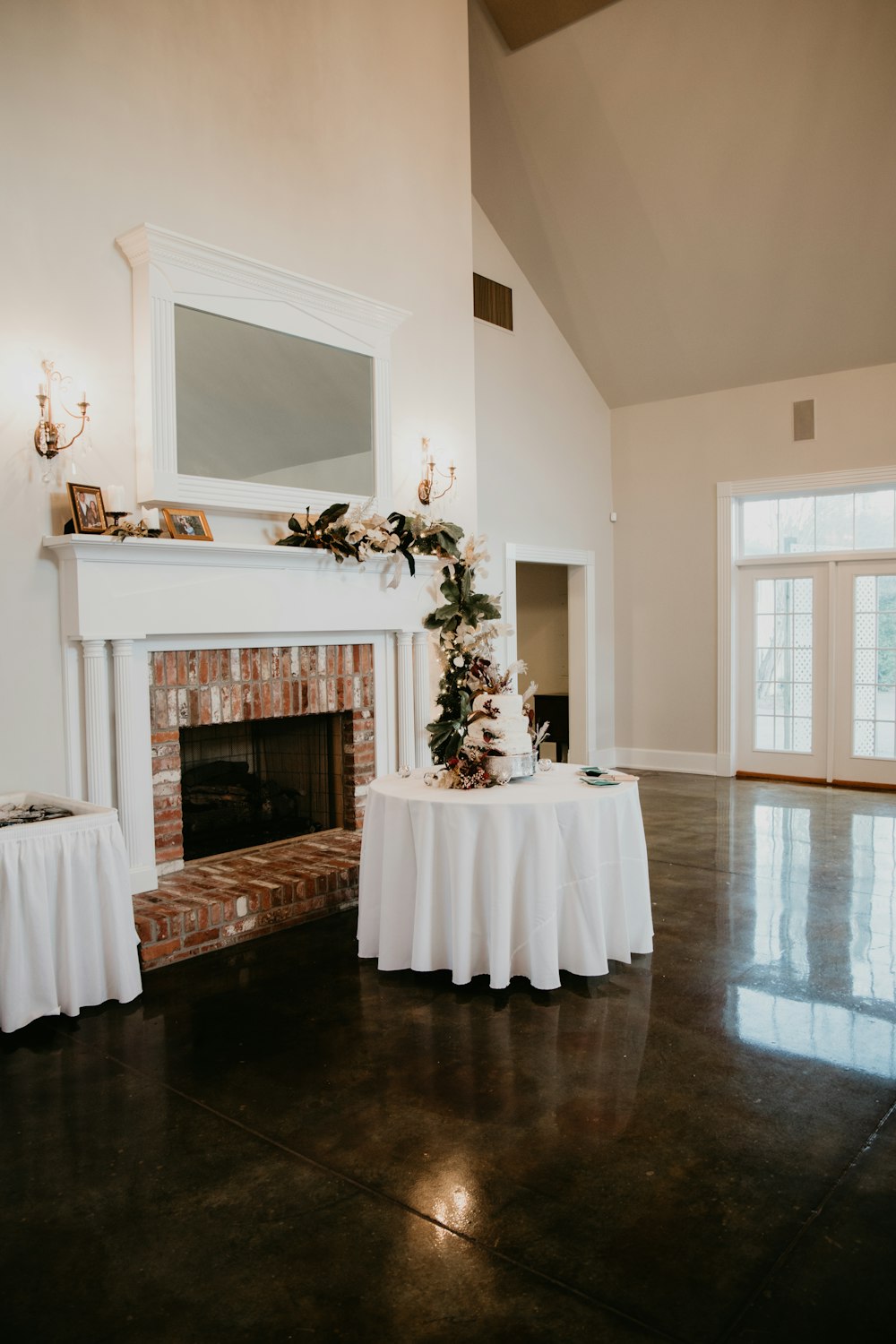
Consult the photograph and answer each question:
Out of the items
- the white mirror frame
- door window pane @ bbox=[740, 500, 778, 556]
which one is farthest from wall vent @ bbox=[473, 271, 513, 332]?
door window pane @ bbox=[740, 500, 778, 556]

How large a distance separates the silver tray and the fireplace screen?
1.85 m

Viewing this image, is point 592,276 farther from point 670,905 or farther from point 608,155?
→ point 670,905

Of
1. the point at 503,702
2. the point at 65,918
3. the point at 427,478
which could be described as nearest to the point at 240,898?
the point at 65,918

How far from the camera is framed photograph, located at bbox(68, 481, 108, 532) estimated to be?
4.02m

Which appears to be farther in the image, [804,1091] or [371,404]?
[371,404]

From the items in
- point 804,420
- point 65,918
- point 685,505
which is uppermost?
point 804,420

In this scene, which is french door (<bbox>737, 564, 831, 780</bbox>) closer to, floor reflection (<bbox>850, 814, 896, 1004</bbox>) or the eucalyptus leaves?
floor reflection (<bbox>850, 814, 896, 1004</bbox>)

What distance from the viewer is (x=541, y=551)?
8203mm

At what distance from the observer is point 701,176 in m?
6.96

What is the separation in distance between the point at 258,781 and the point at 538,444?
166 inches

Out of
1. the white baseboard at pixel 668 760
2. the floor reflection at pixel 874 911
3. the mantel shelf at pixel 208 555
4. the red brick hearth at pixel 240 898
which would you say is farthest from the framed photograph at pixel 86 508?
the white baseboard at pixel 668 760

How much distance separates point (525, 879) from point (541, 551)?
5031 mm

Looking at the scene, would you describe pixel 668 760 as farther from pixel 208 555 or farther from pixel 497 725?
pixel 208 555

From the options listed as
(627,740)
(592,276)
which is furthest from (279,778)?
(592,276)
